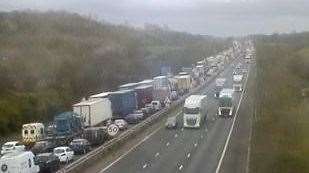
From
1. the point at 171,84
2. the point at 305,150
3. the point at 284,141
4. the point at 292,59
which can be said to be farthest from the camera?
the point at 292,59

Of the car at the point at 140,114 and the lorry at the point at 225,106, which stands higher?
the lorry at the point at 225,106

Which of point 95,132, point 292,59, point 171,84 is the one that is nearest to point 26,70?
point 171,84

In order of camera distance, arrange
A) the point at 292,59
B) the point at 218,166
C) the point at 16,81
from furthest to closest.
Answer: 1. the point at 292,59
2. the point at 16,81
3. the point at 218,166

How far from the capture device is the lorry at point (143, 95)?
62037mm

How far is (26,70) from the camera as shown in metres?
67.9

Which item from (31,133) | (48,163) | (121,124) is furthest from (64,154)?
(121,124)

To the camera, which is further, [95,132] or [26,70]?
[26,70]

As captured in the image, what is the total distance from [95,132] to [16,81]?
25.5 metres

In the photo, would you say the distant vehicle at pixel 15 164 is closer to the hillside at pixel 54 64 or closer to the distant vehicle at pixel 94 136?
the distant vehicle at pixel 94 136

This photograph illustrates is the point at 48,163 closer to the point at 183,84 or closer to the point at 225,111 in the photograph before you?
the point at 225,111

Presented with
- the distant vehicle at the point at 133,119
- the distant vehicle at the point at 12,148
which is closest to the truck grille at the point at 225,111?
the distant vehicle at the point at 133,119

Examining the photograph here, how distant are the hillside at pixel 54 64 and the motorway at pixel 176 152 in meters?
14.0

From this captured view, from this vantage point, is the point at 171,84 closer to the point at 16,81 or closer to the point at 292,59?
the point at 16,81

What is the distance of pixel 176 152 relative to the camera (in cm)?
3728
